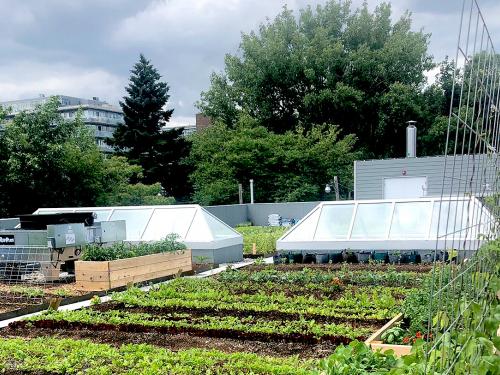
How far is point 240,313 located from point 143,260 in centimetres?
344

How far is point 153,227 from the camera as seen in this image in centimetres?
1270

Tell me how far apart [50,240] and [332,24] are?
27.3m

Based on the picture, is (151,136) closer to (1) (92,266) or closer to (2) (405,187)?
(2) (405,187)

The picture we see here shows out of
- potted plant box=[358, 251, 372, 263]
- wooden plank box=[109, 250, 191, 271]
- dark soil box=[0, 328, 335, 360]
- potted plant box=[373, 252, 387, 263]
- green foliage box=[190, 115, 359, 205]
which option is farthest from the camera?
green foliage box=[190, 115, 359, 205]

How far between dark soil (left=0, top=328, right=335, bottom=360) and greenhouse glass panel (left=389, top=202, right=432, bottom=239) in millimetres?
6398

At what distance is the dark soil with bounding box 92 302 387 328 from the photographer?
616 centimetres

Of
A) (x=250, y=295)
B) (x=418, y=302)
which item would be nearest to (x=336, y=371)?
(x=418, y=302)

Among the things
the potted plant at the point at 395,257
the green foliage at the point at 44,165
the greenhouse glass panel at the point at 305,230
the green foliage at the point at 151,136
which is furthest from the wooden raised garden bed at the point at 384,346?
the green foliage at the point at 151,136

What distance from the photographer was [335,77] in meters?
30.8

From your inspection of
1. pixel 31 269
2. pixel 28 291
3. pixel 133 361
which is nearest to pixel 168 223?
pixel 31 269

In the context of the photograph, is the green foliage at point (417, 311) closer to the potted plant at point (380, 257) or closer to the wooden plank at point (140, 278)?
the potted plant at point (380, 257)

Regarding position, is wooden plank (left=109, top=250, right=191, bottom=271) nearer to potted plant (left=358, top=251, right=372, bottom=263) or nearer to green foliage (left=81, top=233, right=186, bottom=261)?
green foliage (left=81, top=233, right=186, bottom=261)

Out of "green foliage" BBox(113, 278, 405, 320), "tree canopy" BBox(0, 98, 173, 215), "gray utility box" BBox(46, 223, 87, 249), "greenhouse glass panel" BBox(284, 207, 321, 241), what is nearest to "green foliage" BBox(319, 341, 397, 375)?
"green foliage" BBox(113, 278, 405, 320)

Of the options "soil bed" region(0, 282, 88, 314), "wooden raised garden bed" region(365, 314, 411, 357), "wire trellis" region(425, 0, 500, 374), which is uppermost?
"wire trellis" region(425, 0, 500, 374)
